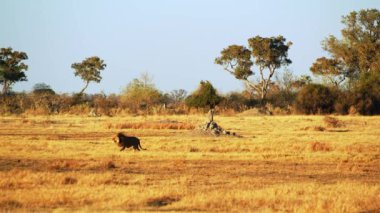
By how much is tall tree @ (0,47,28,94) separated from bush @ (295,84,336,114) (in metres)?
28.9

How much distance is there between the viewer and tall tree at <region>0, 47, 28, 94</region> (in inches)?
2628

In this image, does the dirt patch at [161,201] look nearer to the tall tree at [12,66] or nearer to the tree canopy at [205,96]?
the tree canopy at [205,96]

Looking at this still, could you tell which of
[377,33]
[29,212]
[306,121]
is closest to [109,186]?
[29,212]

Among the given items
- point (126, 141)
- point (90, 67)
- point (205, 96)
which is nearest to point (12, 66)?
point (90, 67)

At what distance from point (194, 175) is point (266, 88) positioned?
54.6m

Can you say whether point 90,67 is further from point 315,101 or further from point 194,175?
point 194,175

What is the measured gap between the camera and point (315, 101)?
58.0 metres

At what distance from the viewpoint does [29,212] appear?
10477mm

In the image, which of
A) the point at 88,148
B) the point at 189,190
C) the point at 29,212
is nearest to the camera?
the point at 29,212

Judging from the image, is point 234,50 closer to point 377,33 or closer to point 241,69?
point 241,69

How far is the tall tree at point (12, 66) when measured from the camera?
66.8 metres

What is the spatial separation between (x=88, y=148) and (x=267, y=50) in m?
47.9

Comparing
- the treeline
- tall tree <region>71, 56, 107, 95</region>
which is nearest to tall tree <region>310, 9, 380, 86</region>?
the treeline

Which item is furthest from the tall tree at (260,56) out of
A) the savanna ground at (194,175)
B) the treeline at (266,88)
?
the savanna ground at (194,175)
